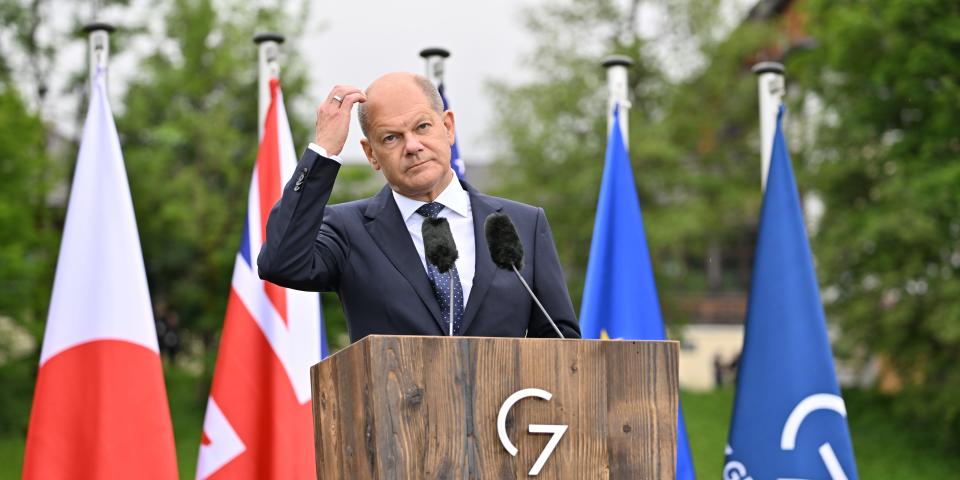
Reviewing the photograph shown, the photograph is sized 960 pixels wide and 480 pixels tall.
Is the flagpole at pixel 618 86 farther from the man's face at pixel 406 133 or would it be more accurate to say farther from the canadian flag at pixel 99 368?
the man's face at pixel 406 133

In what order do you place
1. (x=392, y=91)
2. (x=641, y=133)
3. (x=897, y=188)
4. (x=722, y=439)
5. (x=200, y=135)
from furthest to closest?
(x=641, y=133)
(x=200, y=135)
(x=722, y=439)
(x=897, y=188)
(x=392, y=91)

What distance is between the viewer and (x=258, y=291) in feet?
21.9

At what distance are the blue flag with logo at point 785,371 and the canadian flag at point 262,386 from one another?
2295 mm

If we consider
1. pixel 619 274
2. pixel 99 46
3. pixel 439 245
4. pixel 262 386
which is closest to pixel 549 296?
pixel 439 245

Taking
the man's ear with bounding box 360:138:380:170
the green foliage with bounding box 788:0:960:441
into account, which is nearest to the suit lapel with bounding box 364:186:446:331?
the man's ear with bounding box 360:138:380:170

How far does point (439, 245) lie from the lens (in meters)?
3.36

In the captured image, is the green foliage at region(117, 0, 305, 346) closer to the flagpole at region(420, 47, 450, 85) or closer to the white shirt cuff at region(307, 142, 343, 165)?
the flagpole at region(420, 47, 450, 85)

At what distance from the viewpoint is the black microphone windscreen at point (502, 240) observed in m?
3.43

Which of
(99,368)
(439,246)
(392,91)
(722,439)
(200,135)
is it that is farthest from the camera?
(200,135)

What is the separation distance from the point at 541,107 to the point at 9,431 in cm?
1271

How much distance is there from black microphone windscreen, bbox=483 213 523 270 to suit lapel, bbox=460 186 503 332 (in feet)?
0.35

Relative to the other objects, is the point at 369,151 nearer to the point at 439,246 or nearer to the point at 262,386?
the point at 439,246

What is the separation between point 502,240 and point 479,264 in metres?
0.25

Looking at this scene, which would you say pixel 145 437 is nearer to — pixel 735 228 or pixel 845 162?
pixel 845 162
